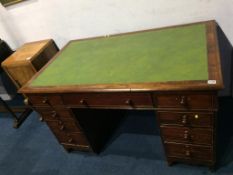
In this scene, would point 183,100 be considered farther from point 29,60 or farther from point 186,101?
point 29,60

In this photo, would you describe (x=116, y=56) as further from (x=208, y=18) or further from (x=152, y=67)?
(x=208, y=18)

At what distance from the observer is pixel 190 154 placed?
61.8 inches

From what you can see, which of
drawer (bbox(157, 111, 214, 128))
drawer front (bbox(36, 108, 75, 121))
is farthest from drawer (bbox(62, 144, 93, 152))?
drawer (bbox(157, 111, 214, 128))

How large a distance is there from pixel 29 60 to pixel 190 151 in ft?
4.78

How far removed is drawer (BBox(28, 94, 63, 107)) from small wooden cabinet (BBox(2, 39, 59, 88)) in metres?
0.47

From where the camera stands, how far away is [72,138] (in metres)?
1.94

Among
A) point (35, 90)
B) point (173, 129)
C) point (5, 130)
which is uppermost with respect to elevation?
point (35, 90)

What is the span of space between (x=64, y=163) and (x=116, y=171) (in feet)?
1.55

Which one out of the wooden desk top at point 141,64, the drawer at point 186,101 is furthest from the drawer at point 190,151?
the wooden desk top at point 141,64

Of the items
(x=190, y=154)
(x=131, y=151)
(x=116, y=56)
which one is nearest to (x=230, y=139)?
(x=190, y=154)

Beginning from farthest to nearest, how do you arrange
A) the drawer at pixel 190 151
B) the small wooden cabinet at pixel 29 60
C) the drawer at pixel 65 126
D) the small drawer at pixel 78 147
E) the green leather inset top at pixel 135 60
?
the small wooden cabinet at pixel 29 60 → the small drawer at pixel 78 147 → the drawer at pixel 65 126 → the drawer at pixel 190 151 → the green leather inset top at pixel 135 60

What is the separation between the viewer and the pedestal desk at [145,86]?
4.15 ft

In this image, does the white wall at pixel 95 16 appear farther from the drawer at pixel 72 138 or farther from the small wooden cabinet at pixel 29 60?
the drawer at pixel 72 138

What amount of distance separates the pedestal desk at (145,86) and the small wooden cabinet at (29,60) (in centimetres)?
28
